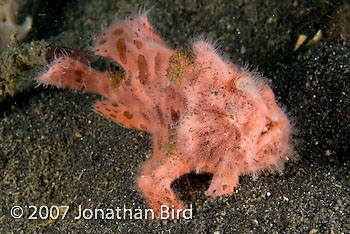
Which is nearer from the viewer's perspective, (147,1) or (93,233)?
(93,233)

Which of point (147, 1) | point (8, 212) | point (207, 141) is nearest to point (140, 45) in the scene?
point (207, 141)

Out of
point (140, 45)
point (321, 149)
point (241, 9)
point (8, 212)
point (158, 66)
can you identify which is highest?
point (241, 9)

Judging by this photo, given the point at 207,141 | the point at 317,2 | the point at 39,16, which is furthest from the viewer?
the point at 39,16

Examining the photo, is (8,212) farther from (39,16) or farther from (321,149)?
(321,149)

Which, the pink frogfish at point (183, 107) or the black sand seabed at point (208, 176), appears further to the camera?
the black sand seabed at point (208, 176)

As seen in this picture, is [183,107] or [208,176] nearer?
[183,107]
